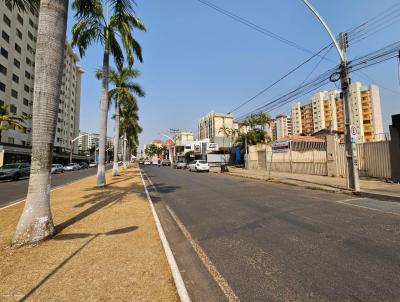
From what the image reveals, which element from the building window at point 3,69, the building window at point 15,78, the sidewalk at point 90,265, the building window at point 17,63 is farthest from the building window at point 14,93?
the sidewalk at point 90,265

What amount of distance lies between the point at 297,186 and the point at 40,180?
48.3 ft

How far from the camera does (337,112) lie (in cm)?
9194

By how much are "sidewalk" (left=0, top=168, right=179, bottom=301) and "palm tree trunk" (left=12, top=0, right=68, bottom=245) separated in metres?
0.54

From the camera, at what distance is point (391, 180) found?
16.2 m

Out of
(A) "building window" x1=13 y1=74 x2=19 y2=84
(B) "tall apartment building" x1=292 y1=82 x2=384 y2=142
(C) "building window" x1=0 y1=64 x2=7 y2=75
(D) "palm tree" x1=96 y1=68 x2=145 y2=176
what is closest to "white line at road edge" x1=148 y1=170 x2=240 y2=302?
(D) "palm tree" x1=96 y1=68 x2=145 y2=176

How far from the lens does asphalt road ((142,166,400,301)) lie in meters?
3.50

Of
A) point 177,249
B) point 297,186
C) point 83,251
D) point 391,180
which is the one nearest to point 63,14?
point 83,251

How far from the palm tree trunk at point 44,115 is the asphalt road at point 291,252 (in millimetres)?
3066

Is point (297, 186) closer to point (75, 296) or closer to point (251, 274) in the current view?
point (251, 274)

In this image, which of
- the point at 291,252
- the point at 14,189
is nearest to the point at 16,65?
the point at 14,189

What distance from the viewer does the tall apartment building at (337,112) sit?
273 ft

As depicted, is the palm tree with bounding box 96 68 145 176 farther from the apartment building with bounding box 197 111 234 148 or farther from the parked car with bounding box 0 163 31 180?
the apartment building with bounding box 197 111 234 148

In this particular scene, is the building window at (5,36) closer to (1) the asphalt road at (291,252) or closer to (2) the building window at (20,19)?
(2) the building window at (20,19)

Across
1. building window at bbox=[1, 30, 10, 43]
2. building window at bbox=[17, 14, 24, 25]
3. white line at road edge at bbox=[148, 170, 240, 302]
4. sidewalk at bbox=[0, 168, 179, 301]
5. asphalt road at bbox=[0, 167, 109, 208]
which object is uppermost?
building window at bbox=[17, 14, 24, 25]
